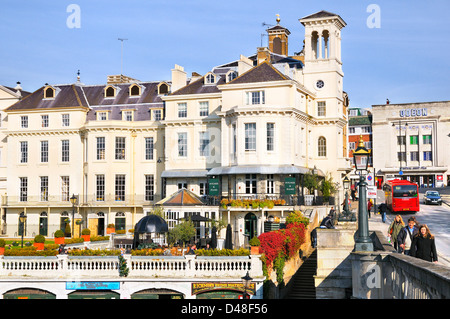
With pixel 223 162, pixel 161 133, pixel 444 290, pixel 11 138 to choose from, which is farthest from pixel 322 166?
pixel 444 290

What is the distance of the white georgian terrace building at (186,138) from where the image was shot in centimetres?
5034

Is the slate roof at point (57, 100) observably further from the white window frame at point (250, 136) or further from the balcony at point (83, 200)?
the white window frame at point (250, 136)

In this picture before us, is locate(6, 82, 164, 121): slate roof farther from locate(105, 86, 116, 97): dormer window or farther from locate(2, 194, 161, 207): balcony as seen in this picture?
locate(2, 194, 161, 207): balcony

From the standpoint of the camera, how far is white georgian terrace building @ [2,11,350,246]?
165 feet

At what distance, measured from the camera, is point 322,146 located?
5703 centimetres

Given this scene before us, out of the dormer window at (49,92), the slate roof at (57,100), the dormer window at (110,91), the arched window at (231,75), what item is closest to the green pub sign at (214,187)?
the arched window at (231,75)

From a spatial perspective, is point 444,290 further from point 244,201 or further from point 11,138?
point 11,138

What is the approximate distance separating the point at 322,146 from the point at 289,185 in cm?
958

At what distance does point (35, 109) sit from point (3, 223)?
11.9 metres

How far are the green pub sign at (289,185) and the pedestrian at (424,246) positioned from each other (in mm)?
31555

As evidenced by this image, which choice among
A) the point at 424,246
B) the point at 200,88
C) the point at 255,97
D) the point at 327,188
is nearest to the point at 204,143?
the point at 200,88

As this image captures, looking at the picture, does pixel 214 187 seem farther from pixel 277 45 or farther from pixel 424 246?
pixel 424 246

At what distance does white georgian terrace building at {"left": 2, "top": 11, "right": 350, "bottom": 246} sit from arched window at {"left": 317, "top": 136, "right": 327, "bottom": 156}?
9 cm

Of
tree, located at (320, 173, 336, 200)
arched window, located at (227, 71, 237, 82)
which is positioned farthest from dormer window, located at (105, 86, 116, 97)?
tree, located at (320, 173, 336, 200)
